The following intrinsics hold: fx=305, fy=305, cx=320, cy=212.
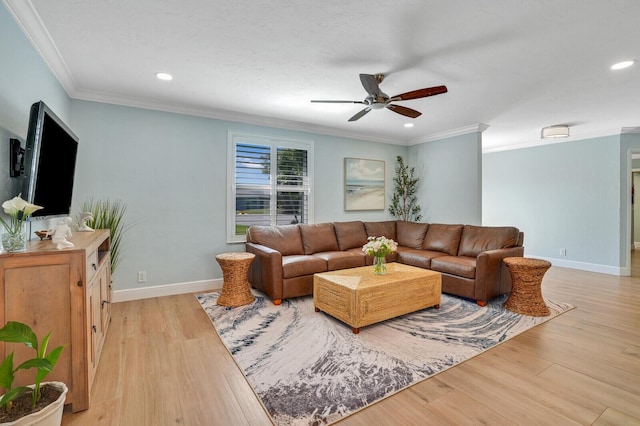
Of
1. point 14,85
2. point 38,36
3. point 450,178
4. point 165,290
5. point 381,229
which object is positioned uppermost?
point 38,36

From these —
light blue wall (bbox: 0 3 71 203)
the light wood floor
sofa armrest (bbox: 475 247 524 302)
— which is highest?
light blue wall (bbox: 0 3 71 203)

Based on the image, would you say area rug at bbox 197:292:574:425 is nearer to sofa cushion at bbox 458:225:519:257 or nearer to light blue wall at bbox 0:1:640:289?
sofa cushion at bbox 458:225:519:257

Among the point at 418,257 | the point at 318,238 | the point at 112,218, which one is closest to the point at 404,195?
the point at 418,257

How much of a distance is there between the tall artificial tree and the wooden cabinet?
17.2ft

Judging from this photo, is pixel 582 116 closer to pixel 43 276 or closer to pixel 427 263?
pixel 427 263

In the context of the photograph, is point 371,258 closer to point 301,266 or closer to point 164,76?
point 301,266

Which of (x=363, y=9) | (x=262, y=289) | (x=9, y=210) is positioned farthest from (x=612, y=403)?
(x=9, y=210)

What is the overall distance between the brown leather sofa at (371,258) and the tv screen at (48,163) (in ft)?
6.59

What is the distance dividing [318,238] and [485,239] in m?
2.36

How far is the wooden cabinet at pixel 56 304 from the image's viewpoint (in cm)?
164

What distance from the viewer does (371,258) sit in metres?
4.47

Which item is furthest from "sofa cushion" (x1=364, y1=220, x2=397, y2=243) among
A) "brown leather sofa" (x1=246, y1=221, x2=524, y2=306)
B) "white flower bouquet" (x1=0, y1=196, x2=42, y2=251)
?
"white flower bouquet" (x1=0, y1=196, x2=42, y2=251)

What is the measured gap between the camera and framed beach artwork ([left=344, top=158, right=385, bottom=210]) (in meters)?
5.55

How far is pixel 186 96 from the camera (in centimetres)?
368
